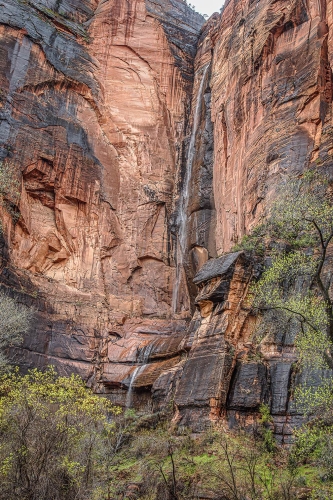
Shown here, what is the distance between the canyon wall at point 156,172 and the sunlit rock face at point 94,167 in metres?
0.11

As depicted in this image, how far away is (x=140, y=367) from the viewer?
90.9 ft

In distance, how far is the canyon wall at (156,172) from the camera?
70.5 feet

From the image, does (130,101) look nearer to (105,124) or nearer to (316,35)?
(105,124)

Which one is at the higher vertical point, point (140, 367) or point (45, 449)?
point (140, 367)

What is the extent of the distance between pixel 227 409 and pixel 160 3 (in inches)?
1587

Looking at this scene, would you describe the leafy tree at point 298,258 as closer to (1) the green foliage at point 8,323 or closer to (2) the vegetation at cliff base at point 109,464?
(2) the vegetation at cliff base at point 109,464

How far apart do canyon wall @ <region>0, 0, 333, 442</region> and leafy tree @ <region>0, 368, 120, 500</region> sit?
479 centimetres

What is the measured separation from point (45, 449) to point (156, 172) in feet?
94.4

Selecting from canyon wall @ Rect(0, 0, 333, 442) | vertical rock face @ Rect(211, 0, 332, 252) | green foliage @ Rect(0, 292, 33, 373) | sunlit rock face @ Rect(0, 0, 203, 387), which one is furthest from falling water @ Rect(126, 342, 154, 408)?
vertical rock face @ Rect(211, 0, 332, 252)

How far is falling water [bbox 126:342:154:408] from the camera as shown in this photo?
2652 centimetres

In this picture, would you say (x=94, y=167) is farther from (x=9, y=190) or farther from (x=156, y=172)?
(x=9, y=190)

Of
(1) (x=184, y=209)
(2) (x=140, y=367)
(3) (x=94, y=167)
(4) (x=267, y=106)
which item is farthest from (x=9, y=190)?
(4) (x=267, y=106)

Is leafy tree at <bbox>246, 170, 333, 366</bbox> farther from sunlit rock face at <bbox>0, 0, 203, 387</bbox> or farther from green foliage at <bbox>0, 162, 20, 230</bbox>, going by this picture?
green foliage at <bbox>0, 162, 20, 230</bbox>

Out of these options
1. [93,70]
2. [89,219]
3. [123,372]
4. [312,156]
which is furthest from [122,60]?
[123,372]
